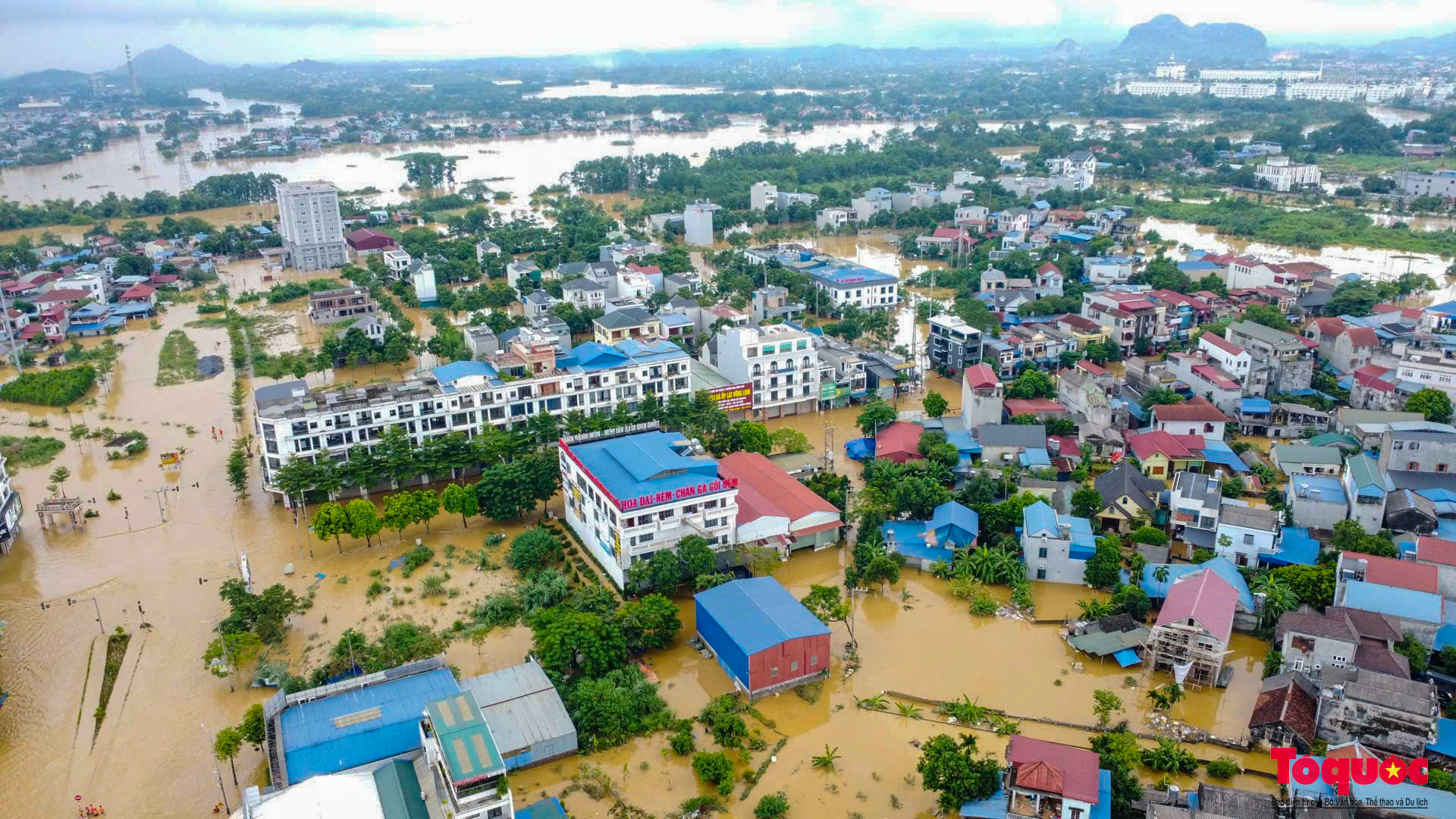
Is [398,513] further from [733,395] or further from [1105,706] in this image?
[1105,706]

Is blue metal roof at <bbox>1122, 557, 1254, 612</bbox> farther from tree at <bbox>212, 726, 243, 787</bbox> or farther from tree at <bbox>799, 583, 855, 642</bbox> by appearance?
tree at <bbox>212, 726, 243, 787</bbox>

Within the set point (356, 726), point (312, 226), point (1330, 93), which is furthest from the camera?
point (1330, 93)

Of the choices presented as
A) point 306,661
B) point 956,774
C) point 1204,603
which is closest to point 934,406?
point 1204,603

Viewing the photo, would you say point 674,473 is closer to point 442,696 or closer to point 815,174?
point 442,696

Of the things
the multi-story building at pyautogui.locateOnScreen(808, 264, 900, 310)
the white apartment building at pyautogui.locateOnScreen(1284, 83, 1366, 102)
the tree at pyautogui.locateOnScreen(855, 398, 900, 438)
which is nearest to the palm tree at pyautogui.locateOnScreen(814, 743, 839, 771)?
the tree at pyautogui.locateOnScreen(855, 398, 900, 438)

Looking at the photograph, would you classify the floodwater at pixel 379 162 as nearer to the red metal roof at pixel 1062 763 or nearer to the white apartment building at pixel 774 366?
the white apartment building at pixel 774 366

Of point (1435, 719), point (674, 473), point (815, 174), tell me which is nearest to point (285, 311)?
point (674, 473)

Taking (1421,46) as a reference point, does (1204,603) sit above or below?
below
